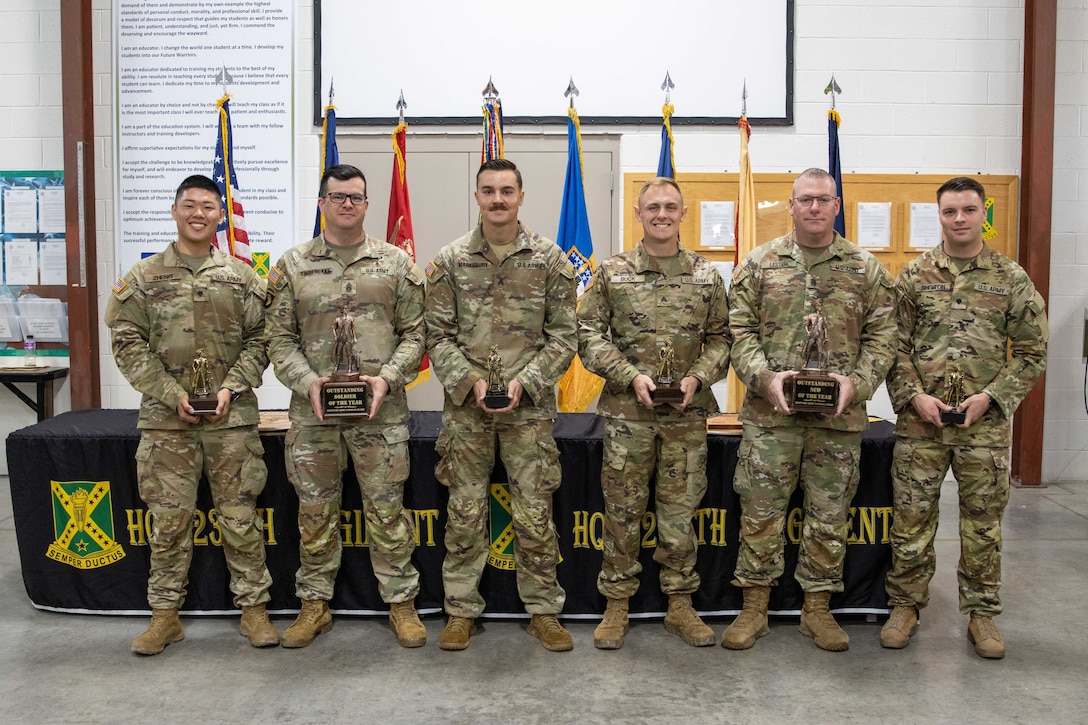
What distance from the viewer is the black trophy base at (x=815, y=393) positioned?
2.94 m

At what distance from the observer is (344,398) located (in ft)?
9.85

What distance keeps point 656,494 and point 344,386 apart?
1.19 meters

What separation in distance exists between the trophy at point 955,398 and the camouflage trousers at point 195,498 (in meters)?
2.46

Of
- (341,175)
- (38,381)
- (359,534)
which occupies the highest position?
(341,175)

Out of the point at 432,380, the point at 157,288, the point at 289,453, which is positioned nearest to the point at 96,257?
the point at 432,380

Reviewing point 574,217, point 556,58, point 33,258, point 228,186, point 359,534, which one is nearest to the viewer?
point 359,534

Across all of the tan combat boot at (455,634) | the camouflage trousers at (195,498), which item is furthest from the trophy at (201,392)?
the tan combat boot at (455,634)

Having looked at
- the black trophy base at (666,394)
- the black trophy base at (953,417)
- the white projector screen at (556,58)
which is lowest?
the black trophy base at (953,417)

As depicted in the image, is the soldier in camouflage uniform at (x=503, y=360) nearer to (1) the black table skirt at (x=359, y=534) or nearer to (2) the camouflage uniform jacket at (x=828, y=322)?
(1) the black table skirt at (x=359, y=534)

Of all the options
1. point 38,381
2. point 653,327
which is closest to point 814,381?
point 653,327

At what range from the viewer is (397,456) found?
321 cm

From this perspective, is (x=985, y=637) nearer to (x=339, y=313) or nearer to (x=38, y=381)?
(x=339, y=313)

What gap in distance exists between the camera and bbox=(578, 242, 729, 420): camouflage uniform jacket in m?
3.19

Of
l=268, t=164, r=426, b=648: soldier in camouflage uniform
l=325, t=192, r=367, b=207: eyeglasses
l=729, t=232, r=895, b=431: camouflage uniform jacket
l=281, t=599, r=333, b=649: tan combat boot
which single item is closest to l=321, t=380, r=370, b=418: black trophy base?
l=268, t=164, r=426, b=648: soldier in camouflage uniform
